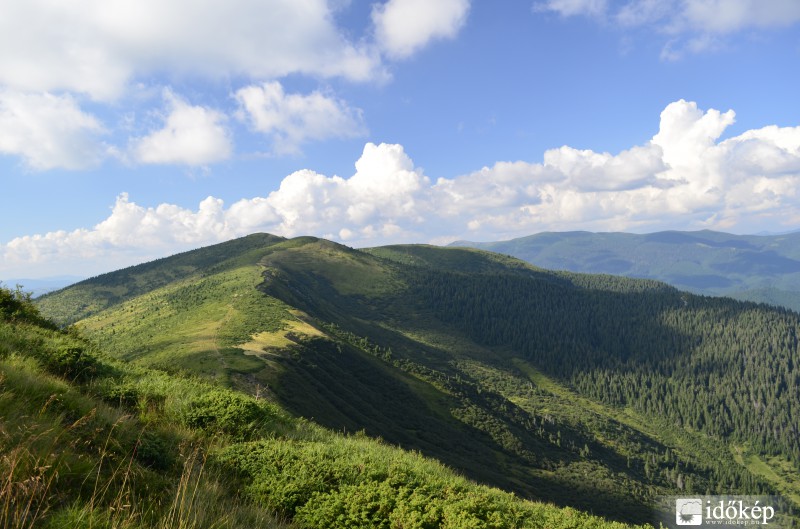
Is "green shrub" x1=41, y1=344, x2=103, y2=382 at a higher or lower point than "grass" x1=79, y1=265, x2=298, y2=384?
higher

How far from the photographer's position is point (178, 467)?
A: 8.75 metres

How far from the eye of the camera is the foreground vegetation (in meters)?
5.48

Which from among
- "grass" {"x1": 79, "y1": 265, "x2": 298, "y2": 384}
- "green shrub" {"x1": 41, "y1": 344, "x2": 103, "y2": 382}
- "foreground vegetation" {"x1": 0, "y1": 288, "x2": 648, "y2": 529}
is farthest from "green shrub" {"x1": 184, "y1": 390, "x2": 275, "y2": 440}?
"grass" {"x1": 79, "y1": 265, "x2": 298, "y2": 384}

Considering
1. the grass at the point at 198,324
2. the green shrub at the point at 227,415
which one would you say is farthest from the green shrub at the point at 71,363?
the grass at the point at 198,324

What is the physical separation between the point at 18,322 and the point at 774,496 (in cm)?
22616

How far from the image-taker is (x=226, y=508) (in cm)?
718

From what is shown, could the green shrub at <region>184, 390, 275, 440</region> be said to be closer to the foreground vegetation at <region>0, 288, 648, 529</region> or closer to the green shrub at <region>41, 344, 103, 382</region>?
the foreground vegetation at <region>0, 288, 648, 529</region>
